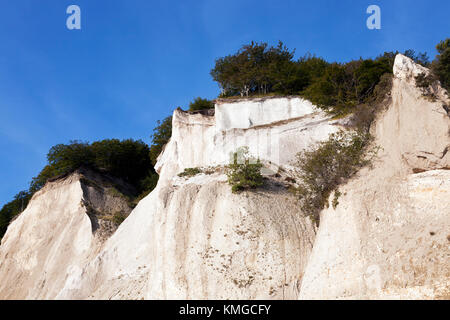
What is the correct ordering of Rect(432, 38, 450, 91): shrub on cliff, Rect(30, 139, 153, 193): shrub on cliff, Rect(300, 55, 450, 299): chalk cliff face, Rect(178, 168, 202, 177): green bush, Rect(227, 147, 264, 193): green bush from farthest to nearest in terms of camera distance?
1. Rect(30, 139, 153, 193): shrub on cliff
2. Rect(178, 168, 202, 177): green bush
3. Rect(227, 147, 264, 193): green bush
4. Rect(432, 38, 450, 91): shrub on cliff
5. Rect(300, 55, 450, 299): chalk cliff face

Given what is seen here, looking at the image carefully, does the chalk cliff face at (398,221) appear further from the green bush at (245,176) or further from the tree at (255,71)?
the tree at (255,71)

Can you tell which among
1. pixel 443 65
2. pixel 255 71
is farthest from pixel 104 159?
pixel 443 65

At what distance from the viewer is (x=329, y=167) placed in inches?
824

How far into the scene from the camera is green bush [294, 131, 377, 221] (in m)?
20.0

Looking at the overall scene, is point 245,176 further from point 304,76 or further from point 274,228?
point 304,76

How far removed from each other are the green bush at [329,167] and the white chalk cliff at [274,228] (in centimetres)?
67

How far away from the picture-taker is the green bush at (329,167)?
20.0m

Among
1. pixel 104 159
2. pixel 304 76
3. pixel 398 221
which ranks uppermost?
pixel 304 76

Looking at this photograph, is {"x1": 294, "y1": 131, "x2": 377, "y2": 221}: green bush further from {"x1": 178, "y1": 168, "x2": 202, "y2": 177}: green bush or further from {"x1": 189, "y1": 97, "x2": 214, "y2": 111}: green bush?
{"x1": 189, "y1": 97, "x2": 214, "y2": 111}: green bush

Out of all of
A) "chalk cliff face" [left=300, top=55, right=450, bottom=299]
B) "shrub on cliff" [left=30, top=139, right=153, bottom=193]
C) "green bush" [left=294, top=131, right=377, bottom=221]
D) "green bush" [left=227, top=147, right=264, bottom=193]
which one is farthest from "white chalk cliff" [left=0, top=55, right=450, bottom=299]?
"shrub on cliff" [left=30, top=139, right=153, bottom=193]

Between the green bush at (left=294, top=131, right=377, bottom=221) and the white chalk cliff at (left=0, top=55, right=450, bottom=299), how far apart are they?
0.67m

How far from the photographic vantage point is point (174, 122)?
106 ft

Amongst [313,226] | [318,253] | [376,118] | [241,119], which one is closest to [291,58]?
[241,119]

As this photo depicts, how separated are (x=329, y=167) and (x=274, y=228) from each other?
3767 mm
